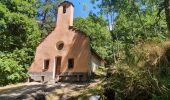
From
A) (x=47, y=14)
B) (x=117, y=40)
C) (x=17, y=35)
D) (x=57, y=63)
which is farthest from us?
(x=47, y=14)

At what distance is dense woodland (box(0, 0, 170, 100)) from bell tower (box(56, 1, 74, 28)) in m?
4.47

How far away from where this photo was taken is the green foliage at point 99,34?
39469mm

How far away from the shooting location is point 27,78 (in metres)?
31.0

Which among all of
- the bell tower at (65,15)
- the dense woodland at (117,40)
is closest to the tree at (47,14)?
the dense woodland at (117,40)

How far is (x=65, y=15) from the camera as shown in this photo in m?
31.1

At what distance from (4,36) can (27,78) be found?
6.15 meters

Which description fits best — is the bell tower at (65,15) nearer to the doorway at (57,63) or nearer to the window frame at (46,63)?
the doorway at (57,63)

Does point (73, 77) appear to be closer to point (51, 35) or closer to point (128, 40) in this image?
point (51, 35)

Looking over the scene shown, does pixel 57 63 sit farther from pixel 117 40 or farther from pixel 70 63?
pixel 117 40

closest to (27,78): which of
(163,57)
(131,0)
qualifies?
(131,0)

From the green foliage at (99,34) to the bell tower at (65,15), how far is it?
827cm

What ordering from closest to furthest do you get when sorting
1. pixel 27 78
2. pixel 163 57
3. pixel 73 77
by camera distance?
pixel 163 57 → pixel 73 77 → pixel 27 78

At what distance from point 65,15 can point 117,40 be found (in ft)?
34.5

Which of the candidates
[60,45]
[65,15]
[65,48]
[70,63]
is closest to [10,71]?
[60,45]
